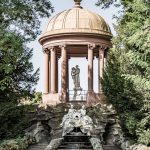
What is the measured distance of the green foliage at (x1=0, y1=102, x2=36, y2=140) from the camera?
914 inches

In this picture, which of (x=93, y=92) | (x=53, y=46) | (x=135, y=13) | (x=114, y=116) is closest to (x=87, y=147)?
(x=114, y=116)

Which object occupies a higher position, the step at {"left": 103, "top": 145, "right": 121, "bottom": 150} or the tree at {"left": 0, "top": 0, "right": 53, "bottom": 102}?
the tree at {"left": 0, "top": 0, "right": 53, "bottom": 102}

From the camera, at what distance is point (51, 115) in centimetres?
2600

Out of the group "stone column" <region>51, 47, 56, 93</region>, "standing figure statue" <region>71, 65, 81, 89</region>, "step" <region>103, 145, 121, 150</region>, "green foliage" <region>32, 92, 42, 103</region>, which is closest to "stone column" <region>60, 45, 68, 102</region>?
"stone column" <region>51, 47, 56, 93</region>

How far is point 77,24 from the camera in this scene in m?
31.0

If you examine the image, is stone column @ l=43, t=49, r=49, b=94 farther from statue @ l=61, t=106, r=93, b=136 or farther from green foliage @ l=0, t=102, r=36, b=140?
green foliage @ l=0, t=102, r=36, b=140

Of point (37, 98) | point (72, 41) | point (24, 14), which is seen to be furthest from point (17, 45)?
point (37, 98)

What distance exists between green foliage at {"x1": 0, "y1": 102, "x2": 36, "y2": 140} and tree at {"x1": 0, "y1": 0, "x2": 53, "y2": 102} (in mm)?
752

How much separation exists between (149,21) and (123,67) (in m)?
3.80

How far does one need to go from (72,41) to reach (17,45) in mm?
9196

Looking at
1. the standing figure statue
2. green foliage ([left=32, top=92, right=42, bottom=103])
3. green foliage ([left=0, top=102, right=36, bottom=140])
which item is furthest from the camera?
green foliage ([left=32, top=92, right=42, bottom=103])

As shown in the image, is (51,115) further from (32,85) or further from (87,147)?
(87,147)

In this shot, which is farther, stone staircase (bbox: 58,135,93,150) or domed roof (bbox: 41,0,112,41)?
domed roof (bbox: 41,0,112,41)

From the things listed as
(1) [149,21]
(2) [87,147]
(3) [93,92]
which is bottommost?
(2) [87,147]
